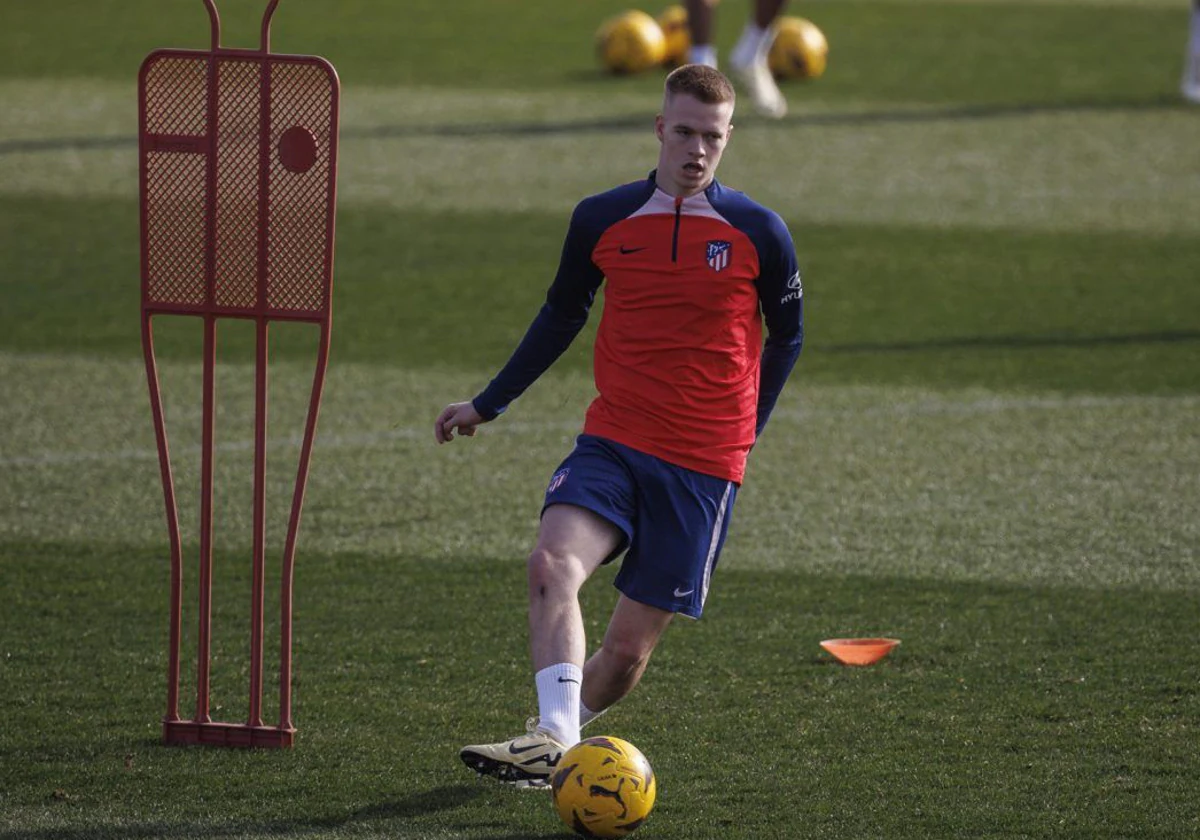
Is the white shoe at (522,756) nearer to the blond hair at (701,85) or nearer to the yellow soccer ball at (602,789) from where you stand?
the yellow soccer ball at (602,789)

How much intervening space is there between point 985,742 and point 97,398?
5747mm

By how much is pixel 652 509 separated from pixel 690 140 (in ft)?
3.04

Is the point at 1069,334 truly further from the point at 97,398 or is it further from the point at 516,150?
the point at 516,150

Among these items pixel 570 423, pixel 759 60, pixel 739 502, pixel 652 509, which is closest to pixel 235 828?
pixel 652 509

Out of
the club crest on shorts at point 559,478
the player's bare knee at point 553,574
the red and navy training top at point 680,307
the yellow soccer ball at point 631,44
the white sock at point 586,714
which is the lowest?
the white sock at point 586,714

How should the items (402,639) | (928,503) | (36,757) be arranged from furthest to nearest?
(928,503)
(402,639)
(36,757)

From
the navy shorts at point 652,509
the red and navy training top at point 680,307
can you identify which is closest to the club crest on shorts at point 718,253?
the red and navy training top at point 680,307

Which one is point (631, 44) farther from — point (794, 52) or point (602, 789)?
point (602, 789)

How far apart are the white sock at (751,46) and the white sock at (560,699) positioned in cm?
1277

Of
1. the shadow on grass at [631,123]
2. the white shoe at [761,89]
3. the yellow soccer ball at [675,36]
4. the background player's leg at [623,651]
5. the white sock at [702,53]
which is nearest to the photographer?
the background player's leg at [623,651]

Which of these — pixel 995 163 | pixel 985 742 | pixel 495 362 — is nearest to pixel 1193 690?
pixel 985 742

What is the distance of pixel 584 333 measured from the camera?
1137 centimetres

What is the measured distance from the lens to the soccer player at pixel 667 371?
15.9 feet

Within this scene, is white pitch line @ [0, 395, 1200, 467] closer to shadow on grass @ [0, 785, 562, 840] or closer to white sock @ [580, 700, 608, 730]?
white sock @ [580, 700, 608, 730]
